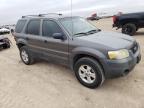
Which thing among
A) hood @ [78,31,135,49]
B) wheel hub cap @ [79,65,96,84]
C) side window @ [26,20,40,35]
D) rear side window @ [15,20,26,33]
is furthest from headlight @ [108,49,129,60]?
rear side window @ [15,20,26,33]

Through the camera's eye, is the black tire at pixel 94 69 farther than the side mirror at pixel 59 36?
No

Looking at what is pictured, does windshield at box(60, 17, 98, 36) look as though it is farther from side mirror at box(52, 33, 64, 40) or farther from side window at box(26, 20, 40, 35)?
side window at box(26, 20, 40, 35)

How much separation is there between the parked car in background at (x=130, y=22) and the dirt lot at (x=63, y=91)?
6.09 m

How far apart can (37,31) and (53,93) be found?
7.61 ft

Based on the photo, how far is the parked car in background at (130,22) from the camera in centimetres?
1112

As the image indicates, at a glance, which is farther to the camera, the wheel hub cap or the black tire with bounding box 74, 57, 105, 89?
the wheel hub cap

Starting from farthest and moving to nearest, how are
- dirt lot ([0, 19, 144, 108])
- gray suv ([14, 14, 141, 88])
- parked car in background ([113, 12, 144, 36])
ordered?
1. parked car in background ([113, 12, 144, 36])
2. gray suv ([14, 14, 141, 88])
3. dirt lot ([0, 19, 144, 108])

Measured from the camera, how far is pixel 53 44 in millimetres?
5312

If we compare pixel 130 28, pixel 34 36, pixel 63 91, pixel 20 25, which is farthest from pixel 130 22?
pixel 63 91

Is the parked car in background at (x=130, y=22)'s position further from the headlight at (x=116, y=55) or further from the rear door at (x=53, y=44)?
the headlight at (x=116, y=55)

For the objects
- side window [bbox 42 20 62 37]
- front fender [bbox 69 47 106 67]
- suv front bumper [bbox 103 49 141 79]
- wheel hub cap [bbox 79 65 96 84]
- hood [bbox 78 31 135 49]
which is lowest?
wheel hub cap [bbox 79 65 96 84]

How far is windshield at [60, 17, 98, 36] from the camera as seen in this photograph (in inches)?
199

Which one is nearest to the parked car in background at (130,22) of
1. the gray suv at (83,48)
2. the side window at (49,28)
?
the gray suv at (83,48)

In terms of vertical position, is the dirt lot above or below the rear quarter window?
below
